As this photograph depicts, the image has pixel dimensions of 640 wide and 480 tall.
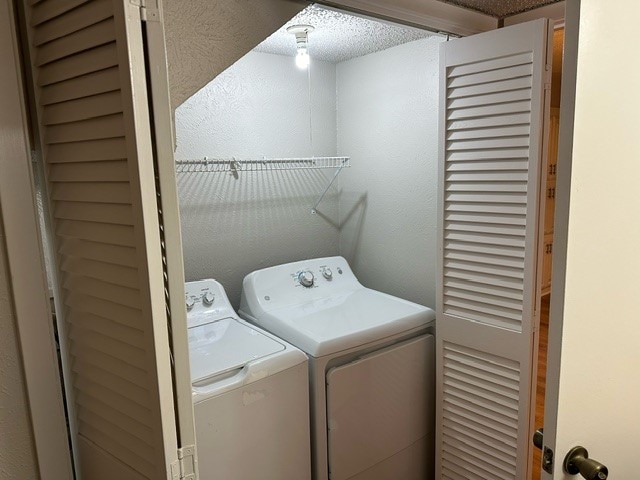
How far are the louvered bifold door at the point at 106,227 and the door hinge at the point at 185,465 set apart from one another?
13 millimetres

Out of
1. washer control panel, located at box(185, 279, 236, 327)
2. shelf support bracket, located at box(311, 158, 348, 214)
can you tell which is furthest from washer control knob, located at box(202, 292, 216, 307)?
shelf support bracket, located at box(311, 158, 348, 214)

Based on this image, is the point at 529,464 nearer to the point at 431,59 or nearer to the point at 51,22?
the point at 431,59

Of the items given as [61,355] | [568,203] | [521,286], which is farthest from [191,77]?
[521,286]

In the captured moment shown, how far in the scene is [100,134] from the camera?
0.89 m

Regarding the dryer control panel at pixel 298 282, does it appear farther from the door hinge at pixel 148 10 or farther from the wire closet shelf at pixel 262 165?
the door hinge at pixel 148 10

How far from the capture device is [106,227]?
3.07 ft

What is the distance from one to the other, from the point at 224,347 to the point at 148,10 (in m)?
1.27

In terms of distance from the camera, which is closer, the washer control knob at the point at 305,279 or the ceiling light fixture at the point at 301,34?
the ceiling light fixture at the point at 301,34

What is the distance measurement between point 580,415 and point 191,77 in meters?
1.16

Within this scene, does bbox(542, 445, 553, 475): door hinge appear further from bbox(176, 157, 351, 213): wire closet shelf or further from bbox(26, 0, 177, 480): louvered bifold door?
bbox(176, 157, 351, 213): wire closet shelf

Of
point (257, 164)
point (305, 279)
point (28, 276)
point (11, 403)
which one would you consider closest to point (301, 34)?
point (257, 164)

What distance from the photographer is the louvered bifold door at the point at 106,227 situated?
817 mm

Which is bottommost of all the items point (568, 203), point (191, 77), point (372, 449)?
point (372, 449)

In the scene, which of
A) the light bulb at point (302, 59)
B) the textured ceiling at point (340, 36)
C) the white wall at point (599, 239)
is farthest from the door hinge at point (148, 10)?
the light bulb at point (302, 59)
